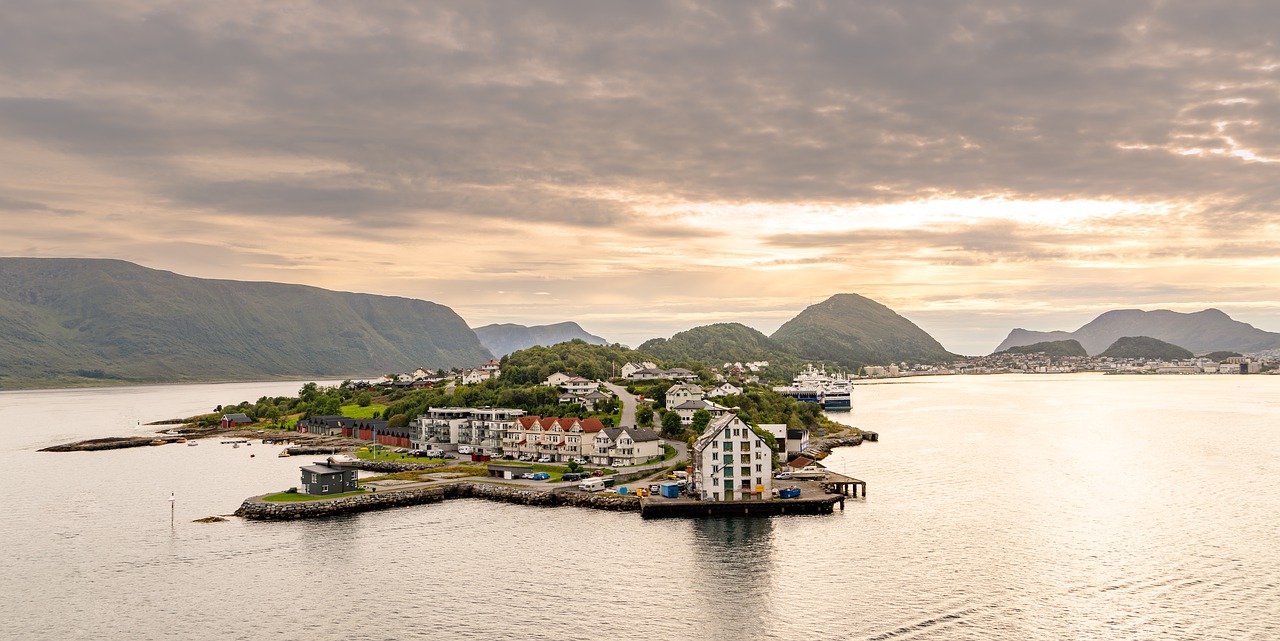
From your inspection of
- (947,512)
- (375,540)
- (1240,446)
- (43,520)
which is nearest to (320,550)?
(375,540)

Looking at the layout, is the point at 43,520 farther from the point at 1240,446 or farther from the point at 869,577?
the point at 1240,446

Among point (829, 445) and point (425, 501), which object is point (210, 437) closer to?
point (425, 501)

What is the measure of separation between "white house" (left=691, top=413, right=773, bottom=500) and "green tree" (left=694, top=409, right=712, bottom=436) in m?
21.4

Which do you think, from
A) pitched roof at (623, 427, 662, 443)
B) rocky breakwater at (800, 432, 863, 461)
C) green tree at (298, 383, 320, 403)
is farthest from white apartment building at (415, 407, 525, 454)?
green tree at (298, 383, 320, 403)

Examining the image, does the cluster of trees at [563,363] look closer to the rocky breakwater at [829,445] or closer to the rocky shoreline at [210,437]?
the rocky shoreline at [210,437]

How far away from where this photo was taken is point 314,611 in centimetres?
3619

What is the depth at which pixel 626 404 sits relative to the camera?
327 ft

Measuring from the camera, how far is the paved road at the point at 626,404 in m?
88.4

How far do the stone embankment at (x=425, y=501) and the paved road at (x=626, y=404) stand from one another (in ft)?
75.9

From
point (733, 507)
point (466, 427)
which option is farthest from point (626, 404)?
point (733, 507)

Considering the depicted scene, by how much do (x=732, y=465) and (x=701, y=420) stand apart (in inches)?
950

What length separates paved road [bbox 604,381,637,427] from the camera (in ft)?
290

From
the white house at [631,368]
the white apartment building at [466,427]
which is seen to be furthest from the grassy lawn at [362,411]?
the white house at [631,368]

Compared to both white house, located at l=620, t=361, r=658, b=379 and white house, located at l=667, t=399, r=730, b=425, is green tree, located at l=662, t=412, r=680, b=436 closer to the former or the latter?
white house, located at l=667, t=399, r=730, b=425
